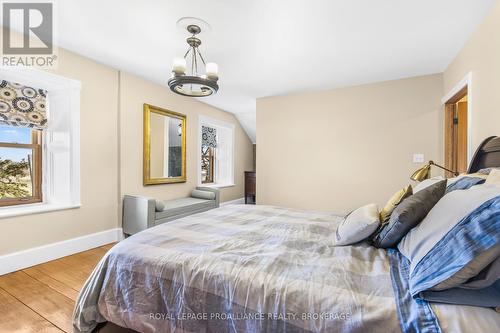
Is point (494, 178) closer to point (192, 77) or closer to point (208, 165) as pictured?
point (192, 77)

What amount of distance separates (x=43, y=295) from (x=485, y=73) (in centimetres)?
423

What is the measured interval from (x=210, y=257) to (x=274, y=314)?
17.3 inches

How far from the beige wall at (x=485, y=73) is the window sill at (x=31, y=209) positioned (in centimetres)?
436

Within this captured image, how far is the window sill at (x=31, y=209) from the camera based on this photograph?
95.2 inches

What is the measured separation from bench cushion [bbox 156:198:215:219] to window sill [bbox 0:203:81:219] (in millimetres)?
1037

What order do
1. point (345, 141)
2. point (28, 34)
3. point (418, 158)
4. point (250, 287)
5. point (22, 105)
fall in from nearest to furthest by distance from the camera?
point (250, 287)
point (28, 34)
point (22, 105)
point (418, 158)
point (345, 141)

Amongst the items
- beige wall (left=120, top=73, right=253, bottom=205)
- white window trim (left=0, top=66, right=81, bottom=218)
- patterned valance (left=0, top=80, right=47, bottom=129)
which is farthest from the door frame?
patterned valance (left=0, top=80, right=47, bottom=129)

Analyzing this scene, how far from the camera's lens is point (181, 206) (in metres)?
3.69

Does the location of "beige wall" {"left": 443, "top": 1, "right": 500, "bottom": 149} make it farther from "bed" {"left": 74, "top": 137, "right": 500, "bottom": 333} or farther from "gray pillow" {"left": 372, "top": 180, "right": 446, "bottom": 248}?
"gray pillow" {"left": 372, "top": 180, "right": 446, "bottom": 248}

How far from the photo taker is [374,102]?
3.63m

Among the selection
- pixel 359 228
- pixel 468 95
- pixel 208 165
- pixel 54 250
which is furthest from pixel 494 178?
pixel 208 165

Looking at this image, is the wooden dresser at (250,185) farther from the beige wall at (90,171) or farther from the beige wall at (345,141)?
the beige wall at (90,171)

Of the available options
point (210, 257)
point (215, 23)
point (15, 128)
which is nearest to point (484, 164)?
point (210, 257)

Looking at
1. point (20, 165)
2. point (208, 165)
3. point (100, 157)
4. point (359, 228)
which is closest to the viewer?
point (359, 228)
